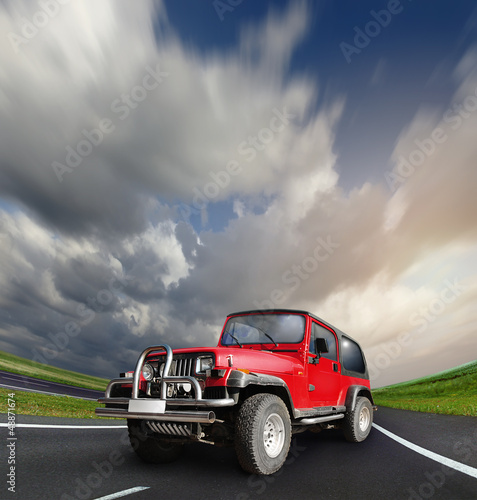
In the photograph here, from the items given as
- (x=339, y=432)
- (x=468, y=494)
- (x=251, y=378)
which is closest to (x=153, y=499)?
(x=251, y=378)

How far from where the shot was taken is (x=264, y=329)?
630 centimetres

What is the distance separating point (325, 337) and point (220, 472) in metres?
3.37

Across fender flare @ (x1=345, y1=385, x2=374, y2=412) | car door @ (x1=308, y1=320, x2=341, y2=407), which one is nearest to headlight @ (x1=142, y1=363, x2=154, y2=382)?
car door @ (x1=308, y1=320, x2=341, y2=407)

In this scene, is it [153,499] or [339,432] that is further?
[339,432]

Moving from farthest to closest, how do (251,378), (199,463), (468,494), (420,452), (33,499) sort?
1. (420,452)
2. (199,463)
3. (251,378)
4. (468,494)
5. (33,499)

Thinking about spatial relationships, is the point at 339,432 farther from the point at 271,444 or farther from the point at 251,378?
the point at 251,378

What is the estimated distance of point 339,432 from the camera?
8555 millimetres

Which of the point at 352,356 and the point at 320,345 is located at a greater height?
the point at 352,356

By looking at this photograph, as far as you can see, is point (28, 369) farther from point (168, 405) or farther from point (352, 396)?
point (168, 405)

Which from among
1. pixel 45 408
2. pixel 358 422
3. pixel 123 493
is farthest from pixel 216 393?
pixel 45 408

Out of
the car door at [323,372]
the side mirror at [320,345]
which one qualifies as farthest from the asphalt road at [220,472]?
the side mirror at [320,345]

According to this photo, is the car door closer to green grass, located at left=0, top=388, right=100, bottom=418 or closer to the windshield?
the windshield

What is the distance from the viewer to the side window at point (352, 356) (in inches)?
302

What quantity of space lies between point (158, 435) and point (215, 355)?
1.19 metres
